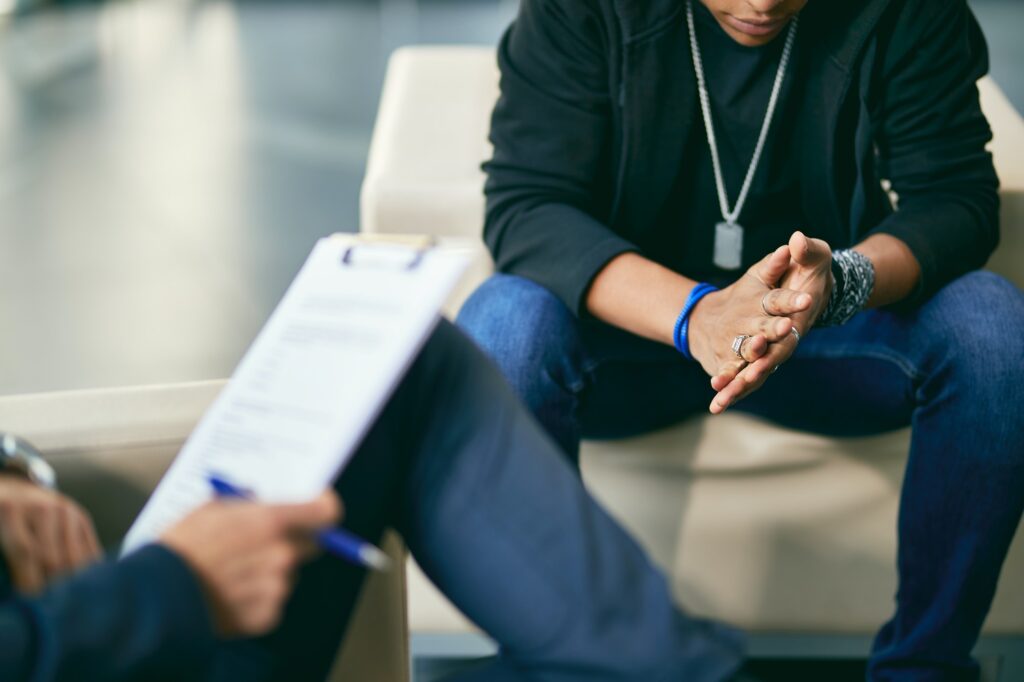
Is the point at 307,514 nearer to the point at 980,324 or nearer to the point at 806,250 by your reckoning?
the point at 806,250

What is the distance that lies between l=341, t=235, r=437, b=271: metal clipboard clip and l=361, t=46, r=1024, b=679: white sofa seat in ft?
1.59

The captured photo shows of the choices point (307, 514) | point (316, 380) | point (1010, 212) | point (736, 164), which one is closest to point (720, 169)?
point (736, 164)

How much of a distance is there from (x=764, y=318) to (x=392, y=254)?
16.8 inches

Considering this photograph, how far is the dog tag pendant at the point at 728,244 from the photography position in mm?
1347

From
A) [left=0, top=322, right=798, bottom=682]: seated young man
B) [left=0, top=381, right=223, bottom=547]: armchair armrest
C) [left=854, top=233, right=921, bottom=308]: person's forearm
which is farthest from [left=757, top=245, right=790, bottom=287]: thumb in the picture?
[left=0, top=381, right=223, bottom=547]: armchair armrest

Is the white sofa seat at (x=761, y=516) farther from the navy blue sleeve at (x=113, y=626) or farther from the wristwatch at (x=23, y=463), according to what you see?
the navy blue sleeve at (x=113, y=626)

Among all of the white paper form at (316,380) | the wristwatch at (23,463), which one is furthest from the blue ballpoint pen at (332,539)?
the wristwatch at (23,463)

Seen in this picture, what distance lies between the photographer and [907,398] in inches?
49.0

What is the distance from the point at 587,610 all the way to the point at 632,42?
67 cm

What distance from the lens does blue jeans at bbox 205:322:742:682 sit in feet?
2.81

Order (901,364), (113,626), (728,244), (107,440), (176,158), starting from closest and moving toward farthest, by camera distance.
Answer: (113,626), (107,440), (901,364), (728,244), (176,158)

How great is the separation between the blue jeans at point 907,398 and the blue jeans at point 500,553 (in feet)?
0.87

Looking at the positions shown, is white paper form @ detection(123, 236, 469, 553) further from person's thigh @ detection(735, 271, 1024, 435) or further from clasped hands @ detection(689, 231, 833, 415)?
person's thigh @ detection(735, 271, 1024, 435)

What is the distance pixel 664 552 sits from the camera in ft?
4.47
